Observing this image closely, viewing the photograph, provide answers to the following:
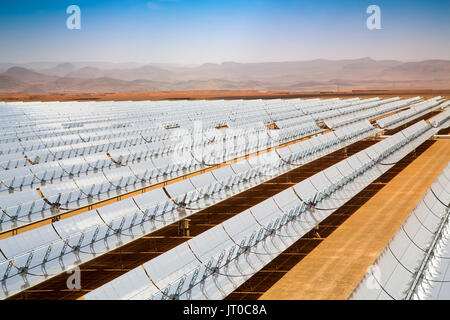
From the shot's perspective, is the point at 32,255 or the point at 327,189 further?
the point at 327,189

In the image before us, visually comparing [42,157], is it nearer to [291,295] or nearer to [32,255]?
[32,255]

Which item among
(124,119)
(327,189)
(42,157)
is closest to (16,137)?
(42,157)

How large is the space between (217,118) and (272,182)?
19.9m

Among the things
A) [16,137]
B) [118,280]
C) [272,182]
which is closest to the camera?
[118,280]

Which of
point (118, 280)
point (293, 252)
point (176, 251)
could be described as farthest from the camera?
point (293, 252)

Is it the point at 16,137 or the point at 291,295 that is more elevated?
the point at 16,137

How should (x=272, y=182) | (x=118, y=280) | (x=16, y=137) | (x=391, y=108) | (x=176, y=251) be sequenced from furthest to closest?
1. (x=391, y=108)
2. (x=16, y=137)
3. (x=272, y=182)
4. (x=176, y=251)
5. (x=118, y=280)

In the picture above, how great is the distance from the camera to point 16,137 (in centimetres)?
2897

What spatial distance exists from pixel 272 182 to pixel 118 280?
15.2 meters

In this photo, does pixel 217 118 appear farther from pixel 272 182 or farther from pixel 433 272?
pixel 433 272

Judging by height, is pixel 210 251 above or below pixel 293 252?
above

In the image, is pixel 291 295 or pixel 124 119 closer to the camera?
pixel 291 295

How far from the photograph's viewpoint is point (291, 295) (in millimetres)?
10289
